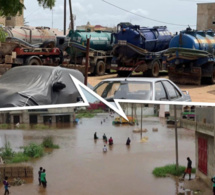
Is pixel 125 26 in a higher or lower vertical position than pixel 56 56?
higher

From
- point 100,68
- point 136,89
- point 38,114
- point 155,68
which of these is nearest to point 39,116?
point 38,114

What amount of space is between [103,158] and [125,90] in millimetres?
308

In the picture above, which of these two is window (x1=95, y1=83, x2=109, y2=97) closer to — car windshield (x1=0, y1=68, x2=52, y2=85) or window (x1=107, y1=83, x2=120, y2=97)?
window (x1=107, y1=83, x2=120, y2=97)

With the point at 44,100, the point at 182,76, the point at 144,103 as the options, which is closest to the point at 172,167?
the point at 144,103

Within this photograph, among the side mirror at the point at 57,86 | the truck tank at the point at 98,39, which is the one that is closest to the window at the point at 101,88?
the side mirror at the point at 57,86

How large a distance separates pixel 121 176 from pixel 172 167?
7.5 inches

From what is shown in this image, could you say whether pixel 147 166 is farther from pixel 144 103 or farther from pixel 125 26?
pixel 125 26

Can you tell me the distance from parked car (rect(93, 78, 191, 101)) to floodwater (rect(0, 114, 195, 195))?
93 mm

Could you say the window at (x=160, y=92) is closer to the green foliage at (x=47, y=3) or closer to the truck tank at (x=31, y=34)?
the green foliage at (x=47, y=3)

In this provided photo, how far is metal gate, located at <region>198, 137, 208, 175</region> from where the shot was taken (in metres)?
1.92

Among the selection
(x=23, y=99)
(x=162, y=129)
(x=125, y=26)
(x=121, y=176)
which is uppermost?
(x=125, y=26)

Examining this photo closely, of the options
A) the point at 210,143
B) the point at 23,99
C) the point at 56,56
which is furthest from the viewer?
the point at 56,56

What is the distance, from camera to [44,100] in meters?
1.86

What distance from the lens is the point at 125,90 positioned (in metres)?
2.05
